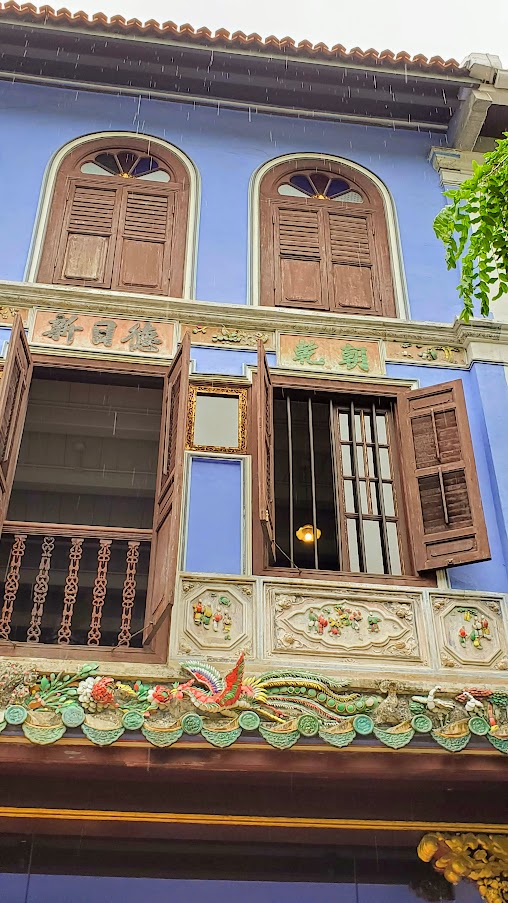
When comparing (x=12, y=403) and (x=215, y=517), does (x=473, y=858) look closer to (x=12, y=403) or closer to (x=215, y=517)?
(x=215, y=517)

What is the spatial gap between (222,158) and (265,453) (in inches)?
142

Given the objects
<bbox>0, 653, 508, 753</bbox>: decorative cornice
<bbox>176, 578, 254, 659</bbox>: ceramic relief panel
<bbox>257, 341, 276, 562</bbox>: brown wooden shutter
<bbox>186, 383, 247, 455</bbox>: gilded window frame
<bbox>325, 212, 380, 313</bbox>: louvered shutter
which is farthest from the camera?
<bbox>325, 212, 380, 313</bbox>: louvered shutter

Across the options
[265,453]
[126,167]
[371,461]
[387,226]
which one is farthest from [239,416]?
[126,167]

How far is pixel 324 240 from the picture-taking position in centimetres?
809

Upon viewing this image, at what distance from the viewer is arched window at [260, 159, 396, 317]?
303 inches

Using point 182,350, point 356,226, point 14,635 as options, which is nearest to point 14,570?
point 182,350

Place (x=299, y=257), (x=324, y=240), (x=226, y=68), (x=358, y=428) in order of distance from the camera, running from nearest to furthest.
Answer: (x=358, y=428) < (x=299, y=257) < (x=324, y=240) < (x=226, y=68)

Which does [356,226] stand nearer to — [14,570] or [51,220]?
[51,220]

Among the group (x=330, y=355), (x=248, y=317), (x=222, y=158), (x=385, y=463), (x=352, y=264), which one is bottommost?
(x=385, y=463)

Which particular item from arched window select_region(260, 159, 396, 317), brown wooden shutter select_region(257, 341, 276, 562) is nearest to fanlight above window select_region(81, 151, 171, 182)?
arched window select_region(260, 159, 396, 317)

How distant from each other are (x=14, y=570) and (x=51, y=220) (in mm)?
3403

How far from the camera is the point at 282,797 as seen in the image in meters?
5.32

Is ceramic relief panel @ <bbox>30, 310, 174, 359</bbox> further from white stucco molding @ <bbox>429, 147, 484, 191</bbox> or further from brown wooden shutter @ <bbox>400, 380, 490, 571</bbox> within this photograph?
white stucco molding @ <bbox>429, 147, 484, 191</bbox>

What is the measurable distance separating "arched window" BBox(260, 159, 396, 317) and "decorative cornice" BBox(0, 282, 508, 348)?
0.94 feet
